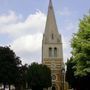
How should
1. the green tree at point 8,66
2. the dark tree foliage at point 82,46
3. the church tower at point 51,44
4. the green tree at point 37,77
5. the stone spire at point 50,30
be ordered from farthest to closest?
the church tower at point 51,44 < the stone spire at point 50,30 < the green tree at point 37,77 < the green tree at point 8,66 < the dark tree foliage at point 82,46

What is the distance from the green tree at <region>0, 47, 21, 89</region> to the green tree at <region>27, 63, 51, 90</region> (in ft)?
161

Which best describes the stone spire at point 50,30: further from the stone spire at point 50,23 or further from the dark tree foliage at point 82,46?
the dark tree foliage at point 82,46

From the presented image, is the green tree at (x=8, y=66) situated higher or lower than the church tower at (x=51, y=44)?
lower

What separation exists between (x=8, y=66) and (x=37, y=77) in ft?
187

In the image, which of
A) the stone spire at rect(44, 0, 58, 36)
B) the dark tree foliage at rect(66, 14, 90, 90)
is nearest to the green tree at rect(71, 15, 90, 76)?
the dark tree foliage at rect(66, 14, 90, 90)

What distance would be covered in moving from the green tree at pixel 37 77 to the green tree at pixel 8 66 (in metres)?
49.2

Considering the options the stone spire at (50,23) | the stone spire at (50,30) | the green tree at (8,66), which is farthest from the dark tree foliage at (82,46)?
the stone spire at (50,30)

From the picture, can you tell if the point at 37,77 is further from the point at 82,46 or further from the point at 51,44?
the point at 82,46

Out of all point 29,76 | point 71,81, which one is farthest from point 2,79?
point 29,76

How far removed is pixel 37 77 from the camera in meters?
139

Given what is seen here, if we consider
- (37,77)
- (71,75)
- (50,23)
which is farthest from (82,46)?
(50,23)

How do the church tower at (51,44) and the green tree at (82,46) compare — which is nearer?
the green tree at (82,46)

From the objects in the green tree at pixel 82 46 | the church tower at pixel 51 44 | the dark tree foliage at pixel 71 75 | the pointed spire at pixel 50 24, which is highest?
the pointed spire at pixel 50 24

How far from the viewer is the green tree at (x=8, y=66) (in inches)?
3233
